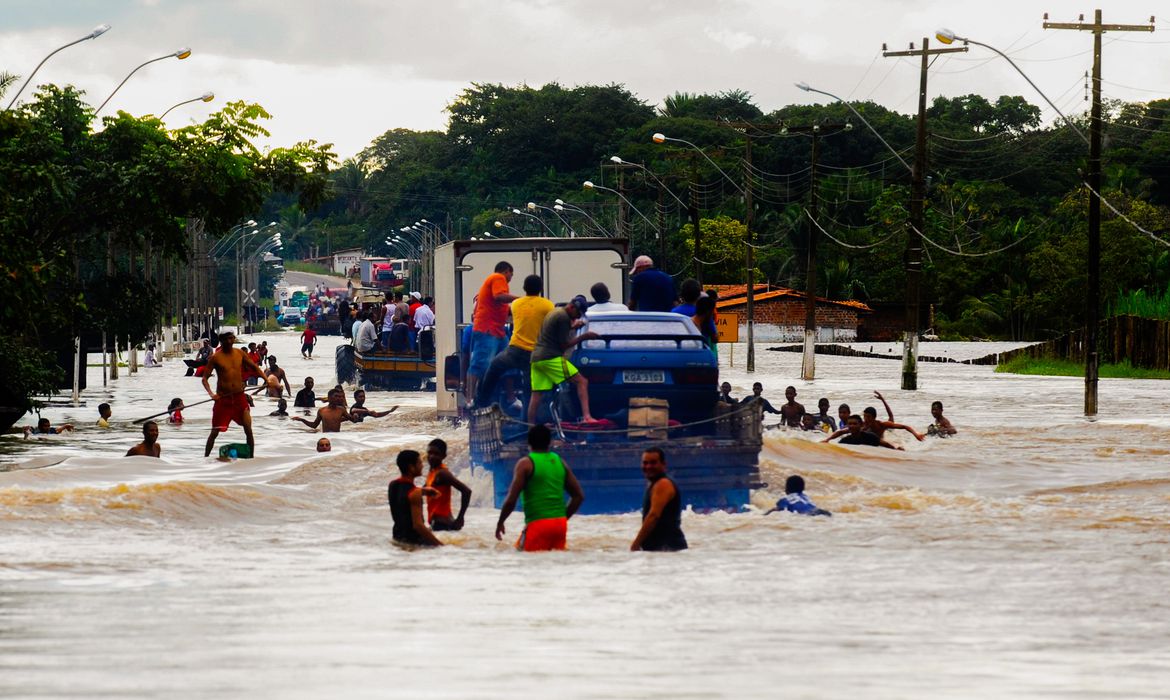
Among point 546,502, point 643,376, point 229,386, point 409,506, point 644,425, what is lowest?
point 409,506

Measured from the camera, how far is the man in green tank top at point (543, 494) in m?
13.9

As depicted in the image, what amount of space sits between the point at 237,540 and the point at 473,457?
378 centimetres

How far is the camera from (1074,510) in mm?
17938

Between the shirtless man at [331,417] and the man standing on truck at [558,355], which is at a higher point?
the man standing on truck at [558,355]

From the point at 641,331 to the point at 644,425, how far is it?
3.59 ft

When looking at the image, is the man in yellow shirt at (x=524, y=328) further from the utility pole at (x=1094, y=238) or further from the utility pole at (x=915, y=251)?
the utility pole at (x=915, y=251)

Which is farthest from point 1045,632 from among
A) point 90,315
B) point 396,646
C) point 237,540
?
point 90,315

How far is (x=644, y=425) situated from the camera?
55.4ft

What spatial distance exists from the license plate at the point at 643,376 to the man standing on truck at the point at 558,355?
0.39m

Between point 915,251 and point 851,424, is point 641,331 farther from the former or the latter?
point 915,251

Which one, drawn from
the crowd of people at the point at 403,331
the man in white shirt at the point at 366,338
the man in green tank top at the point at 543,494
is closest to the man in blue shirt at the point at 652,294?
the man in green tank top at the point at 543,494

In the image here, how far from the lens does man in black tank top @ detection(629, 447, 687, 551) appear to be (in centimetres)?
1398

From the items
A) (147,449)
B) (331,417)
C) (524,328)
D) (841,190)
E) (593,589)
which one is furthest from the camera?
(841,190)

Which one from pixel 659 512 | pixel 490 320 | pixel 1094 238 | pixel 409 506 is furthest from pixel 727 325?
pixel 659 512
